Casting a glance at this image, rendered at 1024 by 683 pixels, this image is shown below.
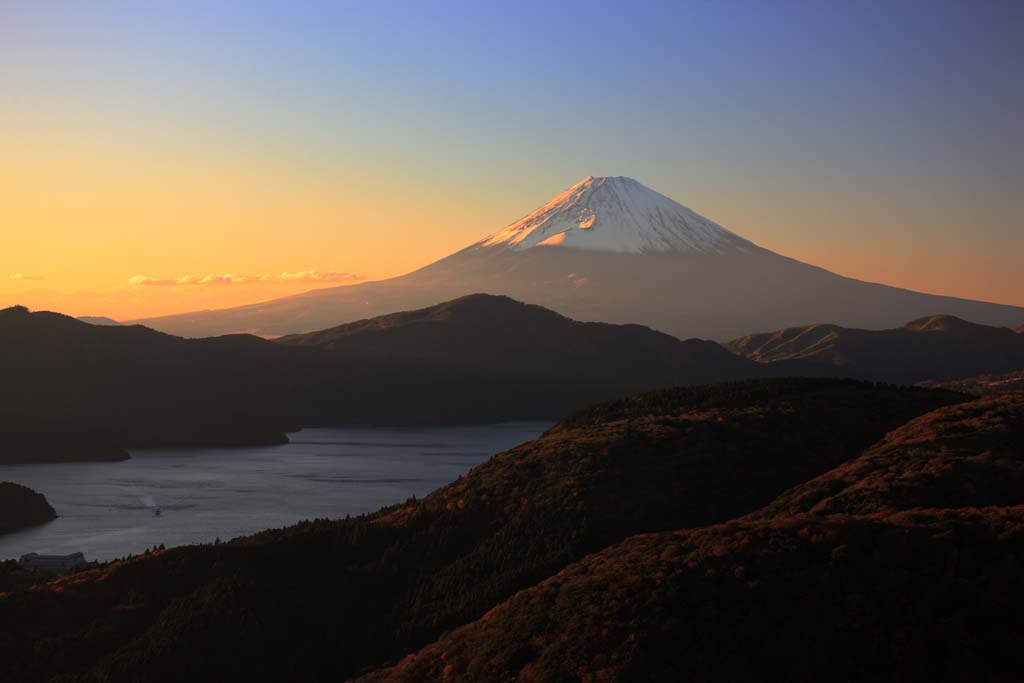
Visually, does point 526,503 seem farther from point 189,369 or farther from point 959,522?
point 189,369

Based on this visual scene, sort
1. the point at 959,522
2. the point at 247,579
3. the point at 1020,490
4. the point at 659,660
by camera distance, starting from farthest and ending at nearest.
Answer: the point at 247,579, the point at 1020,490, the point at 959,522, the point at 659,660

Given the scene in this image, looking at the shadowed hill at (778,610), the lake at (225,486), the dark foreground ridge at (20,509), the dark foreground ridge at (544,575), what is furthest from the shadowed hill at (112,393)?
the shadowed hill at (778,610)

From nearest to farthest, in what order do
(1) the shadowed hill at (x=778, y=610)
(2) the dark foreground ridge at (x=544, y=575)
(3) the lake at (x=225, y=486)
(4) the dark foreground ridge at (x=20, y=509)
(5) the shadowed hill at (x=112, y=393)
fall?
(1) the shadowed hill at (x=778, y=610) < (2) the dark foreground ridge at (x=544, y=575) < (3) the lake at (x=225, y=486) < (4) the dark foreground ridge at (x=20, y=509) < (5) the shadowed hill at (x=112, y=393)

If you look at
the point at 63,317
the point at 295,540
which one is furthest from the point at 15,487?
the point at 63,317

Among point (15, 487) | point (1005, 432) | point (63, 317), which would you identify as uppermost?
point (63, 317)

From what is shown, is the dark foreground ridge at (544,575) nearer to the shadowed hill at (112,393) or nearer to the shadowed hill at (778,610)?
the shadowed hill at (778,610)

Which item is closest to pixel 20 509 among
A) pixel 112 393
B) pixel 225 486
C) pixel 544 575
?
pixel 225 486
